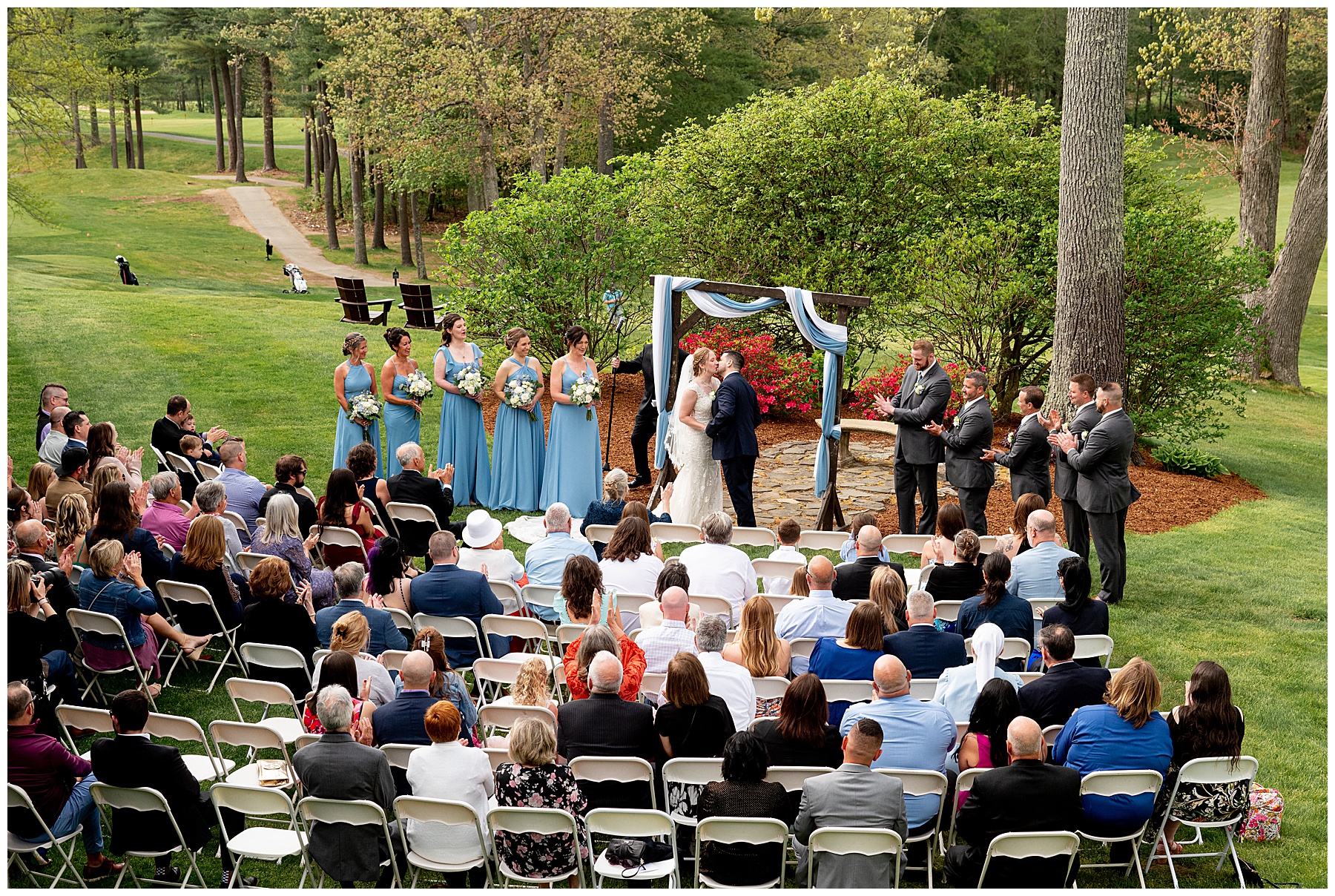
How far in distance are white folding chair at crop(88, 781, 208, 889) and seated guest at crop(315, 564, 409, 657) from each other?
69.0 inches

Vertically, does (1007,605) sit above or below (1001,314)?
below

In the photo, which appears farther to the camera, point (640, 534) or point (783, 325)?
point (783, 325)

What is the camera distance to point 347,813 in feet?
17.9

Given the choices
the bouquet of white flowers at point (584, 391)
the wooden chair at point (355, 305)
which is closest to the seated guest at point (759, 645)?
the bouquet of white flowers at point (584, 391)

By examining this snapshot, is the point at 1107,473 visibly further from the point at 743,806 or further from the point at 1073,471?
the point at 743,806

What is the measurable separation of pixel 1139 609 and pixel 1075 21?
26.6 feet

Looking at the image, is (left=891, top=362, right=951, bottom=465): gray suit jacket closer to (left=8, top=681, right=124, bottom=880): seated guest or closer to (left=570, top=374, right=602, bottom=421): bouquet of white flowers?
(left=570, top=374, right=602, bottom=421): bouquet of white flowers

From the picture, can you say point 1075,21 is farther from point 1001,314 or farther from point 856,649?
point 856,649

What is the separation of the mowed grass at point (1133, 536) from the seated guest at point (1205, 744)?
395 millimetres

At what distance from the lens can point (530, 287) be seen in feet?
53.9

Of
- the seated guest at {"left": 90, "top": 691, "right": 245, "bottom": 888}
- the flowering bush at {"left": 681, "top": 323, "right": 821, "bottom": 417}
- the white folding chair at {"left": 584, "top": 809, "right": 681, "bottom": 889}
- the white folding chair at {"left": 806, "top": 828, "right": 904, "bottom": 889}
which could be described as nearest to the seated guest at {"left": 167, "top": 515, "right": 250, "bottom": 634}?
the seated guest at {"left": 90, "top": 691, "right": 245, "bottom": 888}

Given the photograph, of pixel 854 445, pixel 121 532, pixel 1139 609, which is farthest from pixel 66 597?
pixel 854 445

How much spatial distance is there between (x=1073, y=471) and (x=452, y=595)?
6121mm

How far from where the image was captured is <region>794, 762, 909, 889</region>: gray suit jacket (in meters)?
5.35
